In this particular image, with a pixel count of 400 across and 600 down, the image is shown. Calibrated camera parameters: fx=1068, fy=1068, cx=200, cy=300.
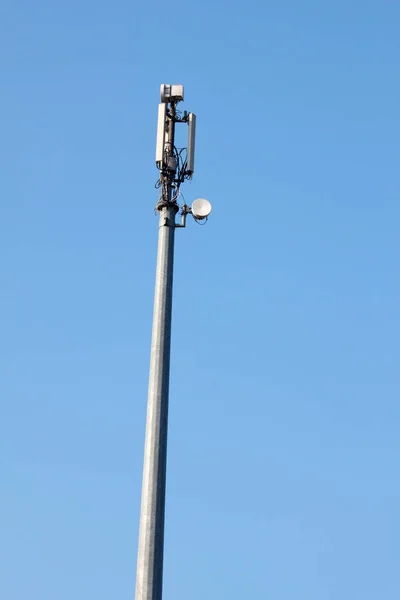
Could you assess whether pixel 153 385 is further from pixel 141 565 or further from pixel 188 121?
pixel 188 121

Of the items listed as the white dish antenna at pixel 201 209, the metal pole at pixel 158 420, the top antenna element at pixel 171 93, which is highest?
the top antenna element at pixel 171 93

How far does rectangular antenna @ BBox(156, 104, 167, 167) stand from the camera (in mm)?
16703

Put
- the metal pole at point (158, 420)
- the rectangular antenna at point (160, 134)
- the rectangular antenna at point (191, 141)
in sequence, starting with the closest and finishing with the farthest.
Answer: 1. the metal pole at point (158, 420)
2. the rectangular antenna at point (160, 134)
3. the rectangular antenna at point (191, 141)

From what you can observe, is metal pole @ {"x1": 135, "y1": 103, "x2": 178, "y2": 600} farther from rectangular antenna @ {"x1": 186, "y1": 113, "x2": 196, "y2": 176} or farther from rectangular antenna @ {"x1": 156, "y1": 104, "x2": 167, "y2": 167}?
rectangular antenna @ {"x1": 186, "y1": 113, "x2": 196, "y2": 176}

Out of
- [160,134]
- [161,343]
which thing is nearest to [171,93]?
[160,134]

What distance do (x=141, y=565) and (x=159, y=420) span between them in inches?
80.1

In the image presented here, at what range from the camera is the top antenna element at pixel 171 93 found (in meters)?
17.2

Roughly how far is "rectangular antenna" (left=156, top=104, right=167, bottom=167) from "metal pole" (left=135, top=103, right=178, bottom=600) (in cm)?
11

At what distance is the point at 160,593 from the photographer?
47.6 ft

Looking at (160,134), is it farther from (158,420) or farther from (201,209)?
(158,420)

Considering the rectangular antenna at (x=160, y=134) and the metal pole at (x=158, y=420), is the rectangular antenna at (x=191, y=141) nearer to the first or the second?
the metal pole at (x=158, y=420)

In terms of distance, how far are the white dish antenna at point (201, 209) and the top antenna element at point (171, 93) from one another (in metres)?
1.68

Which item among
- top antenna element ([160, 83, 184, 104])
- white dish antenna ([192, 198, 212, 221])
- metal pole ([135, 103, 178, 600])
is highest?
top antenna element ([160, 83, 184, 104])

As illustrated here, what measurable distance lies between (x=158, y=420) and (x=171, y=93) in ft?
17.8
